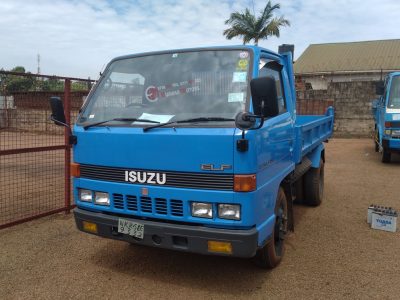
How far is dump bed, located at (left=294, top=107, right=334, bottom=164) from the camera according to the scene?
4.58m

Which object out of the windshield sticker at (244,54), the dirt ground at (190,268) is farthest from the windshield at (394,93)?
the windshield sticker at (244,54)

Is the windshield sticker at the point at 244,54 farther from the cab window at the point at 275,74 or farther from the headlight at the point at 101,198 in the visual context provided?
the headlight at the point at 101,198

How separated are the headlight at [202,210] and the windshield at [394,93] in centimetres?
867

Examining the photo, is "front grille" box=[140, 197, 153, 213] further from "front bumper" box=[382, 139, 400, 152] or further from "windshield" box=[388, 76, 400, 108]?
"windshield" box=[388, 76, 400, 108]

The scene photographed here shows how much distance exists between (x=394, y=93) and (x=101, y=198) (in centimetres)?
920

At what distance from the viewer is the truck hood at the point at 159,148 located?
316 centimetres

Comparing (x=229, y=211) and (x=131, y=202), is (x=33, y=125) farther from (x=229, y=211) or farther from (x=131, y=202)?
(x=229, y=211)

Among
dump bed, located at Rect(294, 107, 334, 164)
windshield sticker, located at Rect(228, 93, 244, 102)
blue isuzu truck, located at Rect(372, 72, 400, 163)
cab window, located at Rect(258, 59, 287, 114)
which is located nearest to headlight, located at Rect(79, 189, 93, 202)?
windshield sticker, located at Rect(228, 93, 244, 102)

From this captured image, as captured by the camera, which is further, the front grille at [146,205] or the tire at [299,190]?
the tire at [299,190]

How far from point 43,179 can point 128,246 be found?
436 cm

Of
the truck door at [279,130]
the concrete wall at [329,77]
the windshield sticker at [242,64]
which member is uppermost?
the concrete wall at [329,77]

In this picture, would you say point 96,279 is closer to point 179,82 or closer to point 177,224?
point 177,224

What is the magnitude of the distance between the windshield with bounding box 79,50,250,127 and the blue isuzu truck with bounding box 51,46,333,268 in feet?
0.03

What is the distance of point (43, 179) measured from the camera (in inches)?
328
